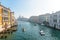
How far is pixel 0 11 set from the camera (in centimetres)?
2903

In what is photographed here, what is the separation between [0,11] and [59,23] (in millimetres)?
19216

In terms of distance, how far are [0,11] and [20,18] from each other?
15656 centimetres

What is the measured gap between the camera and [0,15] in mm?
28812

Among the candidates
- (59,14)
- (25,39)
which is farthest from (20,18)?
(25,39)

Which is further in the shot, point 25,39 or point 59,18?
point 59,18

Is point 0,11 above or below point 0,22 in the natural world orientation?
above

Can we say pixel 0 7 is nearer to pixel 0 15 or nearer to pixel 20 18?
pixel 0 15

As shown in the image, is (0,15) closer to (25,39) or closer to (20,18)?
(25,39)

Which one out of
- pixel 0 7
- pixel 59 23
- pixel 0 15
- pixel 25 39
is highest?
pixel 0 7

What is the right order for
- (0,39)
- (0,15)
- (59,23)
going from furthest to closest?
(59,23) → (0,15) → (0,39)

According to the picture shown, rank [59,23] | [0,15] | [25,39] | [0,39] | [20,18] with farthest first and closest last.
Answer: [20,18], [59,23], [0,15], [25,39], [0,39]

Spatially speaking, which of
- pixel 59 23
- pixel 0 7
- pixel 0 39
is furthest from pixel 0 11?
pixel 59 23

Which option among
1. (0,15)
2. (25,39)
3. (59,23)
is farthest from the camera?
(59,23)

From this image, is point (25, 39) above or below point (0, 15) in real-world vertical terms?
below
